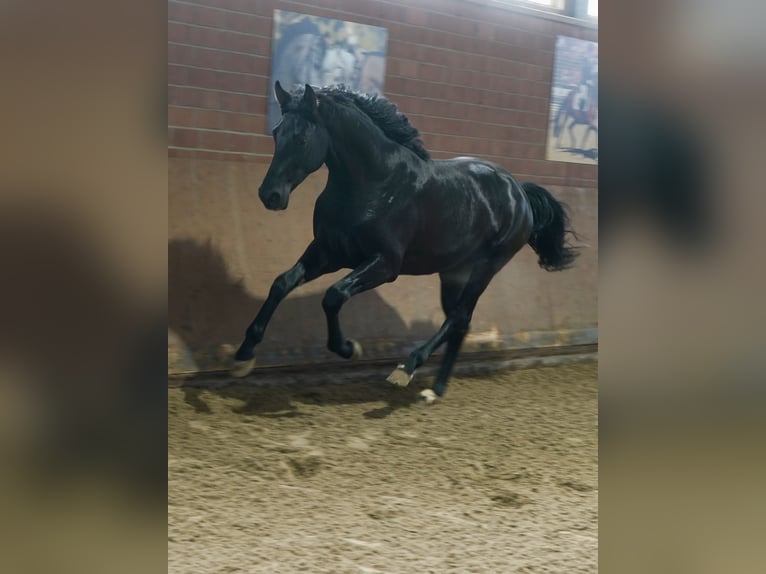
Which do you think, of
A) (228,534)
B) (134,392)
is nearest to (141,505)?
(134,392)

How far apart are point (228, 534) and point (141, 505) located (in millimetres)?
2165

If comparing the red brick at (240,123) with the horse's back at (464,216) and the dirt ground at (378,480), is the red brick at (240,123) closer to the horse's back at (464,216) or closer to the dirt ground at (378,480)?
the horse's back at (464,216)

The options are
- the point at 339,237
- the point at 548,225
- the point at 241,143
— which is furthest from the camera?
the point at 548,225

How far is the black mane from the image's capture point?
5.10 metres

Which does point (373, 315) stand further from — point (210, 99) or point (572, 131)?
point (572, 131)

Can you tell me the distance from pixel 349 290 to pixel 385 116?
1300 mm

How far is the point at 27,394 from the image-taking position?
73 centimetres

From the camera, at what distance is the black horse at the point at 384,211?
469 centimetres

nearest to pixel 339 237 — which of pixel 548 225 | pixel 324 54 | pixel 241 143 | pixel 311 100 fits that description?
pixel 311 100

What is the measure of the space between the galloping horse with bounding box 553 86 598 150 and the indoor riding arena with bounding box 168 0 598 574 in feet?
0.05

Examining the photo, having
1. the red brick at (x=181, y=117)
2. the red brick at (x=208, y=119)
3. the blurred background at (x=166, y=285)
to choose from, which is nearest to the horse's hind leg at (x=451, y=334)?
the red brick at (x=208, y=119)

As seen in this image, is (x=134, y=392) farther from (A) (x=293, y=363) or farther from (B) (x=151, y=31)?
(A) (x=293, y=363)

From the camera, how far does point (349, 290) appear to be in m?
4.69

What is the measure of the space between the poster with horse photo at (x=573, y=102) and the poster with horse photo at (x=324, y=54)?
1999 millimetres
